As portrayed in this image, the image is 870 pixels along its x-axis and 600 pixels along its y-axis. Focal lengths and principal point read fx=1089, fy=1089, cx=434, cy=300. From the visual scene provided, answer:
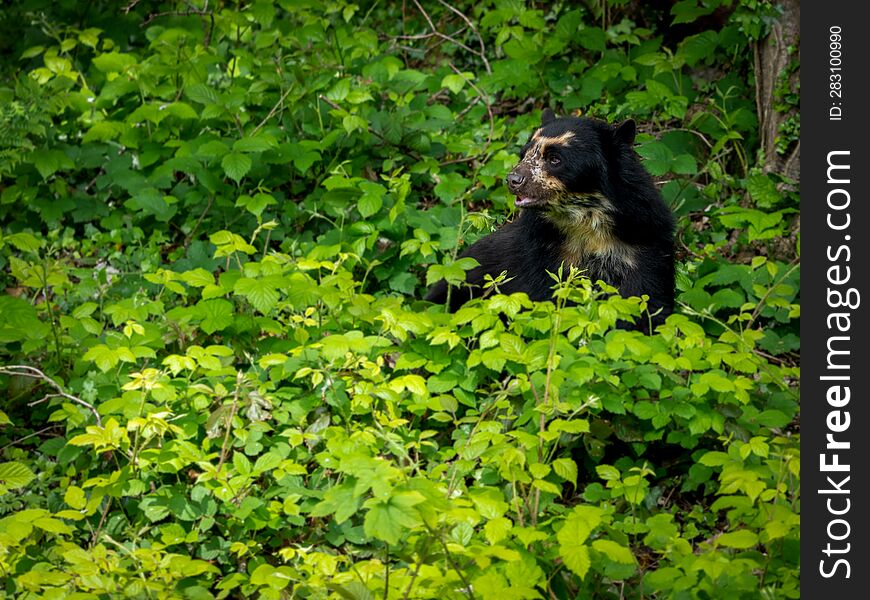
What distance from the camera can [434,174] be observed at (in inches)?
307

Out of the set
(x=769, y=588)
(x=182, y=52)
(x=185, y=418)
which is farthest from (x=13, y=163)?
(x=769, y=588)

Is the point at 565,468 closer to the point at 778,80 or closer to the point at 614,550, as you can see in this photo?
the point at 614,550

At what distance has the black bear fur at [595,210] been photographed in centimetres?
629

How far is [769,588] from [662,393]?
1.38 meters

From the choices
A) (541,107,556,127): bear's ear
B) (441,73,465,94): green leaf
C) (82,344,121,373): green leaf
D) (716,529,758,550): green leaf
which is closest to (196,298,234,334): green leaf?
(82,344,121,373): green leaf

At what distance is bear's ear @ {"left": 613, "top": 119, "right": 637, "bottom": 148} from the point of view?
20.7 ft

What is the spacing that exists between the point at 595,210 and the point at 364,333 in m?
1.56

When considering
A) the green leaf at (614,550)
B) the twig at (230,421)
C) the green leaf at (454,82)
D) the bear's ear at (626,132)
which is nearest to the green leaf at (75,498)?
the twig at (230,421)

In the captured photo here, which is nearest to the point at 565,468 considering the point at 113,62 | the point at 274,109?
the point at 274,109

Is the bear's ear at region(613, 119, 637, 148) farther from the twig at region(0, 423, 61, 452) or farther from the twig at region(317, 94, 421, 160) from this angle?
the twig at region(0, 423, 61, 452)

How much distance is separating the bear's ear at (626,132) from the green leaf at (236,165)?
2.50 m

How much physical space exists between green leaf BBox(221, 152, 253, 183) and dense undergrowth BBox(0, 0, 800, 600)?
0.13 ft

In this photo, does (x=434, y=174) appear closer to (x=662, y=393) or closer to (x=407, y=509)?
(x=662, y=393)

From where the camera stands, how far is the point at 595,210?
6402 millimetres
